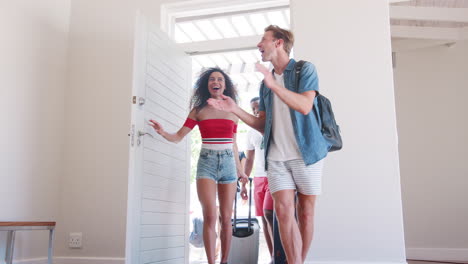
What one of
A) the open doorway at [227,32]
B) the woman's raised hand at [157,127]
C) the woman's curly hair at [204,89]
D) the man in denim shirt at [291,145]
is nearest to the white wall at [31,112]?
the open doorway at [227,32]

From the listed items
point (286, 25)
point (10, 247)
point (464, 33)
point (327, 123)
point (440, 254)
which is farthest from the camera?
point (286, 25)

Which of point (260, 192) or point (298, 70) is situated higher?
point (298, 70)

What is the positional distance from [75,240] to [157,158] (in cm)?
125

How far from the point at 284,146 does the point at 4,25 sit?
2655 millimetres

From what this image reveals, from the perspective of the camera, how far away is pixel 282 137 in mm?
2164

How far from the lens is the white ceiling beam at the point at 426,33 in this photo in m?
4.86

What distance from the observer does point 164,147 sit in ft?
11.9

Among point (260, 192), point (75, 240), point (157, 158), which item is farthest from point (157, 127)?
point (75, 240)

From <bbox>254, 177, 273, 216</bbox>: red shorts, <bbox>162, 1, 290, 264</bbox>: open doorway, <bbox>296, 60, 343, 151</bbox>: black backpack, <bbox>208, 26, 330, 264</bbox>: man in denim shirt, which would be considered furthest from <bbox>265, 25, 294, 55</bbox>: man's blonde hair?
<bbox>254, 177, 273, 216</bbox>: red shorts

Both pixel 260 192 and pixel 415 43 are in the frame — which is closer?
pixel 260 192

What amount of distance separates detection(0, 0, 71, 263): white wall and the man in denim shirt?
7.22 feet

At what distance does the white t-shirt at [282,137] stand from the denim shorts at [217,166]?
97 cm

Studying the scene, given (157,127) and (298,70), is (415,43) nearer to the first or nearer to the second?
(157,127)

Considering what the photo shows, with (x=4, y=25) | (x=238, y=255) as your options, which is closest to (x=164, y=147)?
(x=238, y=255)
